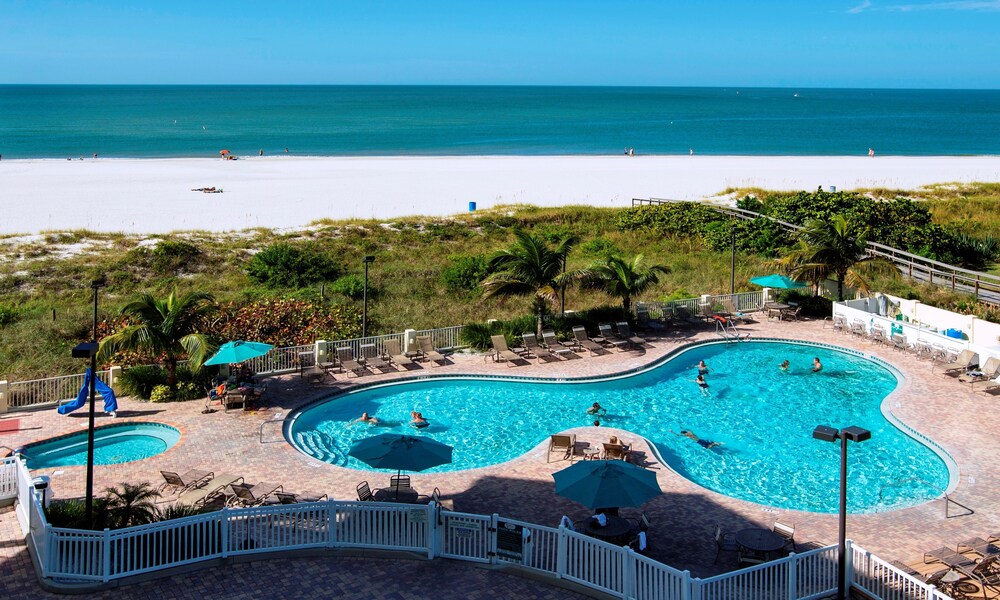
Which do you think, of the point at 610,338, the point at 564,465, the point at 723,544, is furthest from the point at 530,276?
the point at 723,544

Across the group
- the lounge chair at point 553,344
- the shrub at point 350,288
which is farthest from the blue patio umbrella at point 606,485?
the shrub at point 350,288

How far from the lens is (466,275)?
31.3 m

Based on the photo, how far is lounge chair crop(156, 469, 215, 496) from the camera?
48.8ft

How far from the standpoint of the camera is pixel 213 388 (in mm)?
20156

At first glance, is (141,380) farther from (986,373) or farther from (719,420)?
(986,373)

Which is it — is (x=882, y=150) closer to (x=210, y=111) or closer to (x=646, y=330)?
(x=646, y=330)

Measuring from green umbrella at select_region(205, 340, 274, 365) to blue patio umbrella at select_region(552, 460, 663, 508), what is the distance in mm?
8927

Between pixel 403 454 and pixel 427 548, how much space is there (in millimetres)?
1860

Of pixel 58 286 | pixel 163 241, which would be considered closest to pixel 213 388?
pixel 58 286

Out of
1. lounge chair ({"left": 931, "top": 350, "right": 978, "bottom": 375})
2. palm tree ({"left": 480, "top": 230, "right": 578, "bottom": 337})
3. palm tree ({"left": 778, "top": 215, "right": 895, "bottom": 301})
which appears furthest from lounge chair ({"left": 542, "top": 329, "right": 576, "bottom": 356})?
lounge chair ({"left": 931, "top": 350, "right": 978, "bottom": 375})

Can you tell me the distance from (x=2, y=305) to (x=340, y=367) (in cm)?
1268

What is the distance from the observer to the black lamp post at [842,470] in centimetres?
1067

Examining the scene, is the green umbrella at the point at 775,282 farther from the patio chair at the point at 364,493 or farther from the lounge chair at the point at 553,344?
the patio chair at the point at 364,493

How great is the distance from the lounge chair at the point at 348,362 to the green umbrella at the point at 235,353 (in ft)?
9.21
